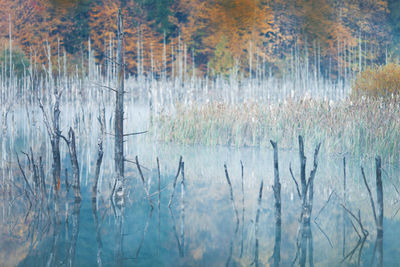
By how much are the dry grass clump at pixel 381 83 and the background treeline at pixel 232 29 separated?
5.38 meters

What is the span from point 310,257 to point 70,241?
0.99 m

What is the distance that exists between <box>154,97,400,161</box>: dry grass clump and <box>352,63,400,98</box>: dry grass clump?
43cm

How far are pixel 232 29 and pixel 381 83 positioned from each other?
21.1ft

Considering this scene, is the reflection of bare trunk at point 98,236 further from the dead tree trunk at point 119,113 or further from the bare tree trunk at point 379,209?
the bare tree trunk at point 379,209

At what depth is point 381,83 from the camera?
14.1 feet

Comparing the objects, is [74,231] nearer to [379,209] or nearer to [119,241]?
[119,241]

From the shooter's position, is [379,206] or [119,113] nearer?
[379,206]

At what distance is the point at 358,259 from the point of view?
4.69 feet

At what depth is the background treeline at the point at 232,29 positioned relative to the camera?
9797 mm

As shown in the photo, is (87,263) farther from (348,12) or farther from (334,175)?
(348,12)

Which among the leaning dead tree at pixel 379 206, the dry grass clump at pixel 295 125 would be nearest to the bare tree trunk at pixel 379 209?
the leaning dead tree at pixel 379 206

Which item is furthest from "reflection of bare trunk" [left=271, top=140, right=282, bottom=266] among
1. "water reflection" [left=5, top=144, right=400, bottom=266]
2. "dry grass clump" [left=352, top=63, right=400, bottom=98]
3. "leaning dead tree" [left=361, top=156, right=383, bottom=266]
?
"dry grass clump" [left=352, top=63, right=400, bottom=98]

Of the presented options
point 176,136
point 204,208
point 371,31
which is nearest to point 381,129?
point 204,208

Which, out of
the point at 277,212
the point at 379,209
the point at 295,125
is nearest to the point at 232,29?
the point at 295,125
